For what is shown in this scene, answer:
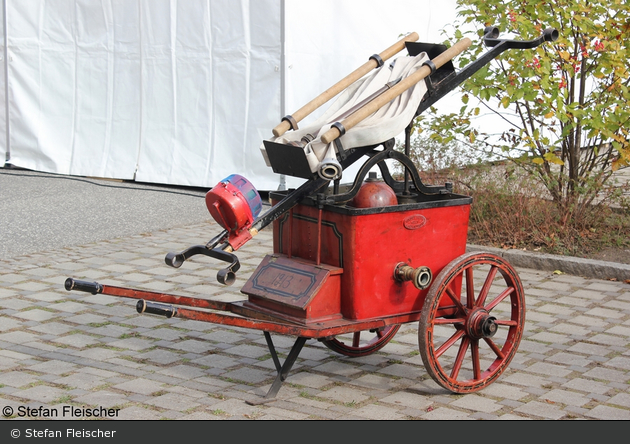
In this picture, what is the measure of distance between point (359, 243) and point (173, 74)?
6.61m

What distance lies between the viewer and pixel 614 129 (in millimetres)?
6797

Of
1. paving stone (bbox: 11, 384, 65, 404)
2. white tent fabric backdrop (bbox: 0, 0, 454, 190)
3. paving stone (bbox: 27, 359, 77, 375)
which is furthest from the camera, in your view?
white tent fabric backdrop (bbox: 0, 0, 454, 190)

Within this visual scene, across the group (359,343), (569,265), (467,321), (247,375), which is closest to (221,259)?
Answer: (247,375)

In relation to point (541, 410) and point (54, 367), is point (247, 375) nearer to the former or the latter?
point (54, 367)

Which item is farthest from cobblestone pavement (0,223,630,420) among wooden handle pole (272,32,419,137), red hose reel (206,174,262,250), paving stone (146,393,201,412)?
wooden handle pole (272,32,419,137)

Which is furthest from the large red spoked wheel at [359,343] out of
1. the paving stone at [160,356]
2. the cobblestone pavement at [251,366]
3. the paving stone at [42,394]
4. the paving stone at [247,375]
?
the paving stone at [42,394]

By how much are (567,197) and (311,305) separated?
411cm

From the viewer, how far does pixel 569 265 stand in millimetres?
6617

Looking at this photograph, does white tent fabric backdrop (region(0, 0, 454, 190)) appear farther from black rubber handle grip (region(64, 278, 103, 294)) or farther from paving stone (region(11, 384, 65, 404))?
black rubber handle grip (region(64, 278, 103, 294))

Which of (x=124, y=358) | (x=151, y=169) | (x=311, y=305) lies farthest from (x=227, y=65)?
(x=311, y=305)

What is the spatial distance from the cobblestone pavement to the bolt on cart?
0.67ft

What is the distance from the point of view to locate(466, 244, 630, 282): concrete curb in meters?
6.44

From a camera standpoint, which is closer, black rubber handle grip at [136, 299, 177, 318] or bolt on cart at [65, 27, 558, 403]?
black rubber handle grip at [136, 299, 177, 318]

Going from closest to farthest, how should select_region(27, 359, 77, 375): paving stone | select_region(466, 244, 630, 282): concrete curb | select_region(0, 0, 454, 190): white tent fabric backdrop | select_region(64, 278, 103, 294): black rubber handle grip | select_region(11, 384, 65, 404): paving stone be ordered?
1. select_region(64, 278, 103, 294): black rubber handle grip
2. select_region(11, 384, 65, 404): paving stone
3. select_region(27, 359, 77, 375): paving stone
4. select_region(466, 244, 630, 282): concrete curb
5. select_region(0, 0, 454, 190): white tent fabric backdrop
